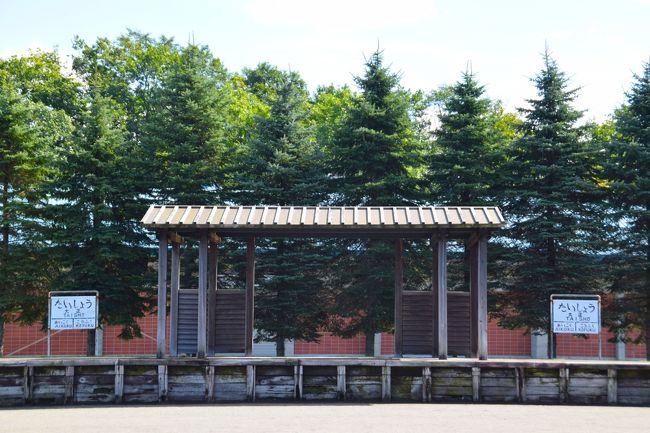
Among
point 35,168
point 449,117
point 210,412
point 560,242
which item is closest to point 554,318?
point 210,412

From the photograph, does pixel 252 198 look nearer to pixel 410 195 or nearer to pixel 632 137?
pixel 410 195

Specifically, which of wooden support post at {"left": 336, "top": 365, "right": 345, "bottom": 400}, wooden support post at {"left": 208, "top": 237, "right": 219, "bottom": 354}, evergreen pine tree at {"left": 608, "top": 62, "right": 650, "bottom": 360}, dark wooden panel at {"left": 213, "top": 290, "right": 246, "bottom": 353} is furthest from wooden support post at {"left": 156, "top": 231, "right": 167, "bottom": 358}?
evergreen pine tree at {"left": 608, "top": 62, "right": 650, "bottom": 360}

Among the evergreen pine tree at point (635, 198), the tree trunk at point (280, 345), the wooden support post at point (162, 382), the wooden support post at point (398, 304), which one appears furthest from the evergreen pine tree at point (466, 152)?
the wooden support post at point (162, 382)

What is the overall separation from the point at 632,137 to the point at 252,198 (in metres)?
13.5

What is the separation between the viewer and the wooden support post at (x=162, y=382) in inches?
750

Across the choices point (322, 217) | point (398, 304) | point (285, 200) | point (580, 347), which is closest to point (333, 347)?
point (580, 347)

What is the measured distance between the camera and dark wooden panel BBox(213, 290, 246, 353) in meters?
20.7

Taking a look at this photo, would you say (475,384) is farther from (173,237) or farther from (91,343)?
(91,343)

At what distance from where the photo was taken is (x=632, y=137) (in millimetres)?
29969

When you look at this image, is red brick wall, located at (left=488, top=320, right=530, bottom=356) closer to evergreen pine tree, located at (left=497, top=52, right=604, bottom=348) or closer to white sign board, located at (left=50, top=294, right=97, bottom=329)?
evergreen pine tree, located at (left=497, top=52, right=604, bottom=348)

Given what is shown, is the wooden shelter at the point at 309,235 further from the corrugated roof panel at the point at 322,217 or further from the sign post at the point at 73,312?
the sign post at the point at 73,312

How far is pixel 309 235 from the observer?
792 inches

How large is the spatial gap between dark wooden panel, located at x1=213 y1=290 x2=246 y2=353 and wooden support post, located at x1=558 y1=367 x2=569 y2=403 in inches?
290

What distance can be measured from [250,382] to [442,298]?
4677 millimetres
